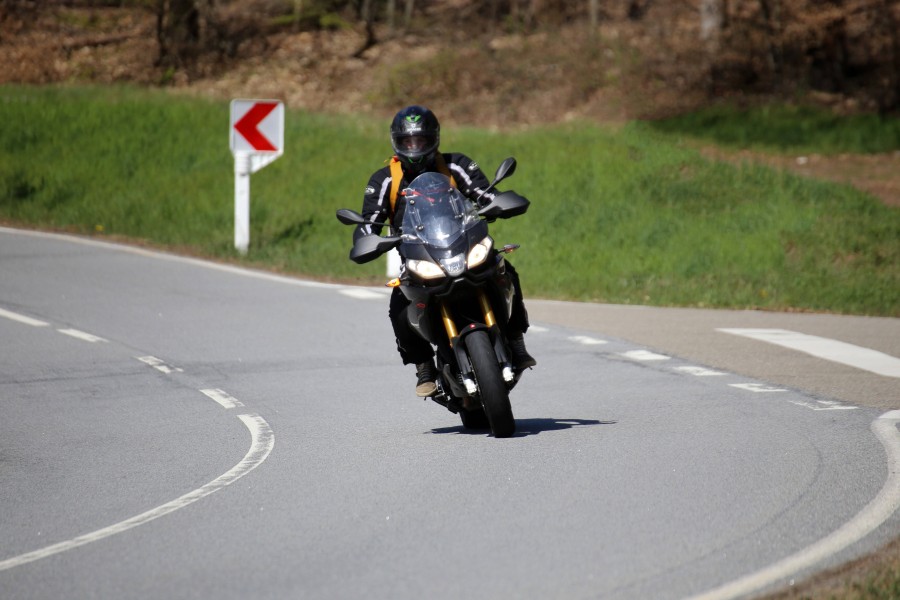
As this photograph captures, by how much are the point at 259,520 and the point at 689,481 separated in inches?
84.4

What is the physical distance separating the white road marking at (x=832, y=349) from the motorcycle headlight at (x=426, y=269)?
4.98 metres

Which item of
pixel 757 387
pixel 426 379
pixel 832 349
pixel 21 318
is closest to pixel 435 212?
pixel 426 379

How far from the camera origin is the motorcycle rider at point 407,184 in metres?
8.93

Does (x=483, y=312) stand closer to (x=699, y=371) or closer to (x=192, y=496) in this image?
(x=192, y=496)

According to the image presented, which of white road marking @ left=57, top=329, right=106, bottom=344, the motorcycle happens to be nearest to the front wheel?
the motorcycle

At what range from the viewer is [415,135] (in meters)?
8.94

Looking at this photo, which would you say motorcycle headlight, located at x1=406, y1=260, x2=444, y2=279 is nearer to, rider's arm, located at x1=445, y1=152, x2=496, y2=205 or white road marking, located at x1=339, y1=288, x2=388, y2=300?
rider's arm, located at x1=445, y1=152, x2=496, y2=205

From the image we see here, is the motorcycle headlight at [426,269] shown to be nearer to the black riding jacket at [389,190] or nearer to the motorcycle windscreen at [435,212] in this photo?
the motorcycle windscreen at [435,212]

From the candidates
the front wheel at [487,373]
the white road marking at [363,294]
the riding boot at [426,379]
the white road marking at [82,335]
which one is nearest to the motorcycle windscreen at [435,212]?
the front wheel at [487,373]

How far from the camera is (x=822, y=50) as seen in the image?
32188mm

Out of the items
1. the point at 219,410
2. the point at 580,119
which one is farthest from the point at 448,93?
the point at 219,410

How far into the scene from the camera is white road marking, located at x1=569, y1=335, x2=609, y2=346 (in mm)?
13508

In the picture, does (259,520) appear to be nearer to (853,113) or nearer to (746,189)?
(746,189)

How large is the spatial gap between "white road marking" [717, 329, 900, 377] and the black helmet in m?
4.85
